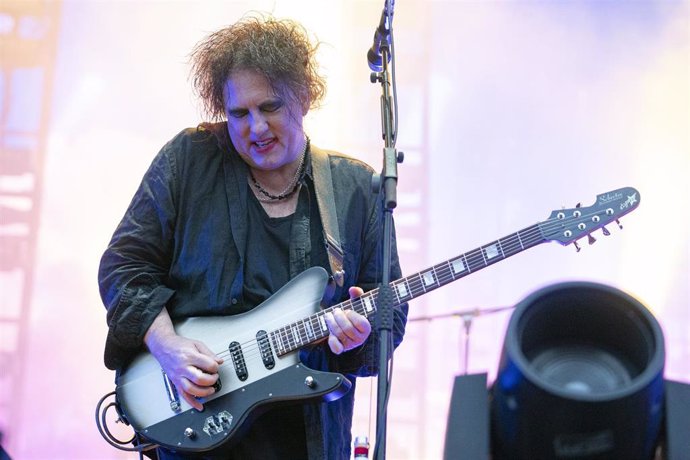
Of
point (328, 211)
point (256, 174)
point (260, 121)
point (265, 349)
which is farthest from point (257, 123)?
point (265, 349)

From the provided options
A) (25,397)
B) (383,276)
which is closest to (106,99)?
(25,397)

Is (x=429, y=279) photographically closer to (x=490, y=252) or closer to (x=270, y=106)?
(x=490, y=252)

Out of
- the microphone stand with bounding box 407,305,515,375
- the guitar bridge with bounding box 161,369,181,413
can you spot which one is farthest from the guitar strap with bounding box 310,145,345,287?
the microphone stand with bounding box 407,305,515,375

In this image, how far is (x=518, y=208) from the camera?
4.58 meters

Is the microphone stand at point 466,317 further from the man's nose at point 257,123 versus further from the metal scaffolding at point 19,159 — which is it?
the man's nose at point 257,123

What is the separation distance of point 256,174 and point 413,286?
574 mm

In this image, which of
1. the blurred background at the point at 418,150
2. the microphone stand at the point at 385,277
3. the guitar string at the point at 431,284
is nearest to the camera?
the microphone stand at the point at 385,277

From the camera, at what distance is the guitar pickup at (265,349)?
2525 millimetres

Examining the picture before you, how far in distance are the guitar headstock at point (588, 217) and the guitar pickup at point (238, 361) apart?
0.89m

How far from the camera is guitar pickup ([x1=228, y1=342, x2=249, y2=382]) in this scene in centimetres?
252

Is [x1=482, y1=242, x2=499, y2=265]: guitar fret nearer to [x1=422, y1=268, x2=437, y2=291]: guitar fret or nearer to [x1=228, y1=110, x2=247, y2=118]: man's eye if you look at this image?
[x1=422, y1=268, x2=437, y2=291]: guitar fret

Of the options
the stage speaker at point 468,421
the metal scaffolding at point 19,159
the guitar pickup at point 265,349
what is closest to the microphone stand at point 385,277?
the stage speaker at point 468,421

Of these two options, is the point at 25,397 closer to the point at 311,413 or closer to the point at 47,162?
the point at 47,162

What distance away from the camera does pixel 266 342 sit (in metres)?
2.55
